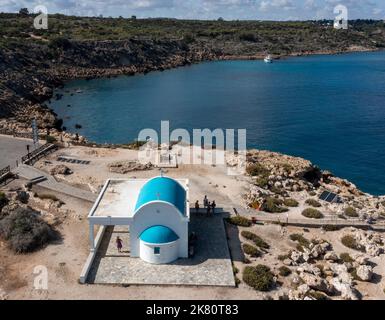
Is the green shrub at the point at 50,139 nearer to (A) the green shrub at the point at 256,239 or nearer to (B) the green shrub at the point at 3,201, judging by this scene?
(B) the green shrub at the point at 3,201

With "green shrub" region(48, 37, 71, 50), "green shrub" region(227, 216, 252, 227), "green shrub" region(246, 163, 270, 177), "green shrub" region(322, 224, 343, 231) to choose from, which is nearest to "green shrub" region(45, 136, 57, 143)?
"green shrub" region(246, 163, 270, 177)

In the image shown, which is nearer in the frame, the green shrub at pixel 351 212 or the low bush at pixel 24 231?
the low bush at pixel 24 231

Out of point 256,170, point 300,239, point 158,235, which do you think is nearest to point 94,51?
point 256,170

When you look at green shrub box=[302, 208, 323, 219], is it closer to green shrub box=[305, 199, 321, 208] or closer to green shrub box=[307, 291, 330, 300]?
green shrub box=[305, 199, 321, 208]

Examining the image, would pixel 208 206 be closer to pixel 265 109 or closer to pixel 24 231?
pixel 24 231

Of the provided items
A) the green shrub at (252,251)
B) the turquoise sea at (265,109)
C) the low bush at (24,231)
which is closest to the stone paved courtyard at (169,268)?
the green shrub at (252,251)

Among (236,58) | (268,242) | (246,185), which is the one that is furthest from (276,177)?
(236,58)
